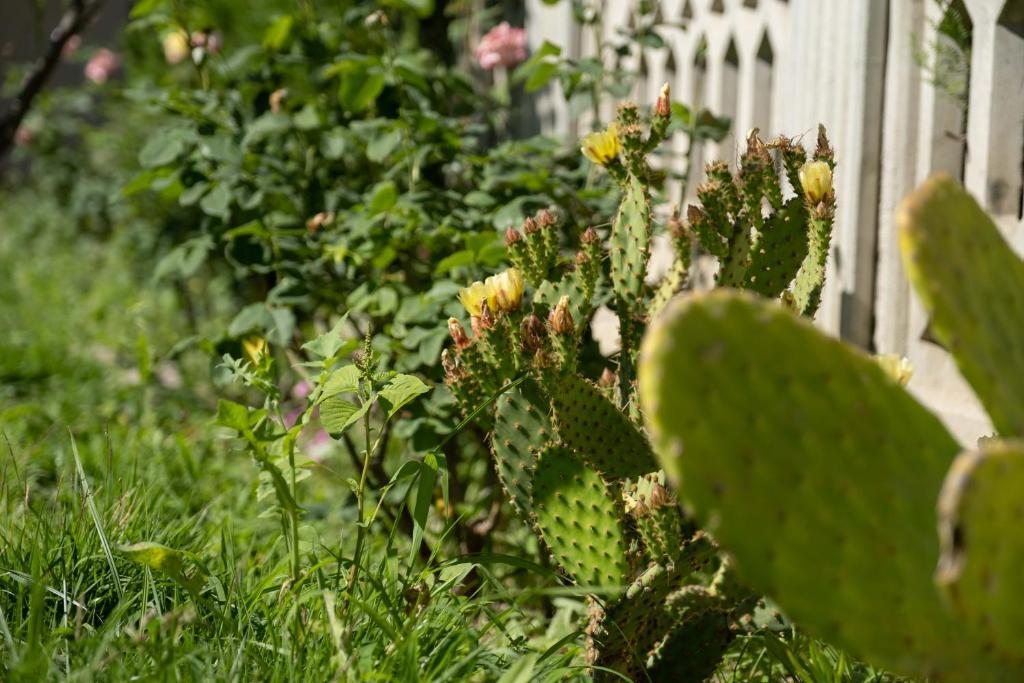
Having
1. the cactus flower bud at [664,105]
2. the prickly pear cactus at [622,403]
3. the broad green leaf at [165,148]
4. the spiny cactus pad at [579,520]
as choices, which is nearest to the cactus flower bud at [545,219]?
the prickly pear cactus at [622,403]

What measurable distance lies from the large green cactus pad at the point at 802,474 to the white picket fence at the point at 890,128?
101 cm

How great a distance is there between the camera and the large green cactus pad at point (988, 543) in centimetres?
95

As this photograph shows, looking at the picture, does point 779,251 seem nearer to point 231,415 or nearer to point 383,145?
point 231,415

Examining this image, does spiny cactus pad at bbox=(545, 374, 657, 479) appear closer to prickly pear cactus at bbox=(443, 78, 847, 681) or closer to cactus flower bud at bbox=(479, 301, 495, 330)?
prickly pear cactus at bbox=(443, 78, 847, 681)

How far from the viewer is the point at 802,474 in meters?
1.07

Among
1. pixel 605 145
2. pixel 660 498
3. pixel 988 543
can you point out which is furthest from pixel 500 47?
pixel 988 543

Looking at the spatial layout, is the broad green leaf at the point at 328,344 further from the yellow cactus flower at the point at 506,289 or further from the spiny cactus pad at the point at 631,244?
the spiny cactus pad at the point at 631,244

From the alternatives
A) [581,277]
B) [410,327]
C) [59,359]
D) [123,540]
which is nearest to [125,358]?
[59,359]

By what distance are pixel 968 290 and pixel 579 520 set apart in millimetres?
659

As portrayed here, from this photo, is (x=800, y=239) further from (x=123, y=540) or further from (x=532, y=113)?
(x=532, y=113)

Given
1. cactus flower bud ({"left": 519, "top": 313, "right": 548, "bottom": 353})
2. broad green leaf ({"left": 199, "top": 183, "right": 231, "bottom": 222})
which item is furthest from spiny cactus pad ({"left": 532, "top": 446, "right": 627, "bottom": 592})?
broad green leaf ({"left": 199, "top": 183, "right": 231, "bottom": 222})

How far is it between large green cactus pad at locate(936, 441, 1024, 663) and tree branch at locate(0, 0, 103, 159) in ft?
11.8

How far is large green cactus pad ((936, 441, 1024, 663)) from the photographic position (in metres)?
0.95

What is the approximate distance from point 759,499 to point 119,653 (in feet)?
2.66
